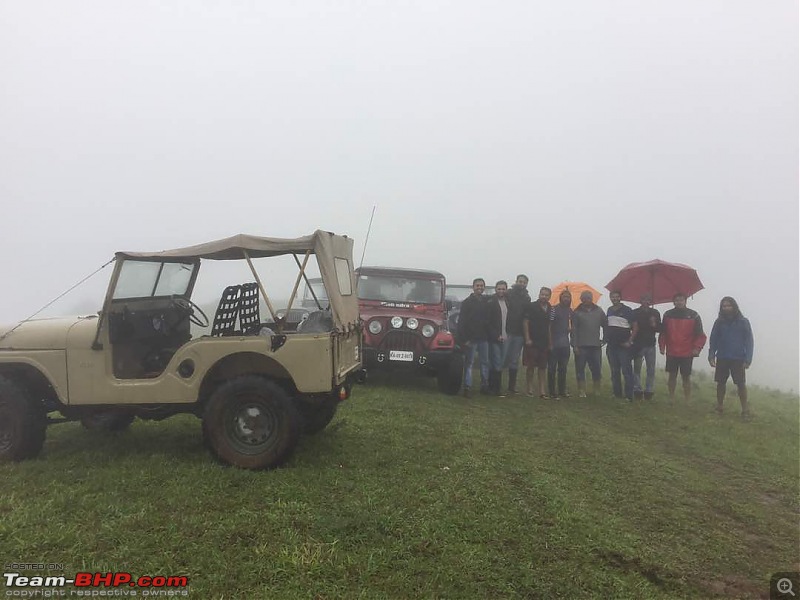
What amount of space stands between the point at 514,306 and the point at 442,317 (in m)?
1.30

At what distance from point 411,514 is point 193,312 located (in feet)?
11.0

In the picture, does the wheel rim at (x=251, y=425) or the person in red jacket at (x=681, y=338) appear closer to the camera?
the wheel rim at (x=251, y=425)

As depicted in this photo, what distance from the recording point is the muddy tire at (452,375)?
28.4 feet

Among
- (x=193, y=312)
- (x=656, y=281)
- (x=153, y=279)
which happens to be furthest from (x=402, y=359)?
(x=656, y=281)

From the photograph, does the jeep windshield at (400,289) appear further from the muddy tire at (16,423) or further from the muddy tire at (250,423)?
the muddy tire at (16,423)

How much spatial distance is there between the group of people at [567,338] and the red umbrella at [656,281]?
4.32 ft

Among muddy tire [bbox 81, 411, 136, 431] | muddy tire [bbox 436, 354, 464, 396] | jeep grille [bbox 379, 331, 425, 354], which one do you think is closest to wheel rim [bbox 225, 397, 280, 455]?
muddy tire [bbox 81, 411, 136, 431]

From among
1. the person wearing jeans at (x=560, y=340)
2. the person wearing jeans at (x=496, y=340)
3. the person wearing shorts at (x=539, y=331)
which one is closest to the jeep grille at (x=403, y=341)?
the person wearing jeans at (x=496, y=340)

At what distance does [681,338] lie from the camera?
9.08 metres

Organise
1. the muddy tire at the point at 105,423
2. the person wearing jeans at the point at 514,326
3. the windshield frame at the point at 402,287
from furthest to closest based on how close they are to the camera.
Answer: the windshield frame at the point at 402,287 → the person wearing jeans at the point at 514,326 → the muddy tire at the point at 105,423

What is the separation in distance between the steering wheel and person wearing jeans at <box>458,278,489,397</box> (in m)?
4.69

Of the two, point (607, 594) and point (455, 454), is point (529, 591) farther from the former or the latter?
point (455, 454)

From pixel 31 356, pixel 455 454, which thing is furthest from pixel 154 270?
pixel 455 454

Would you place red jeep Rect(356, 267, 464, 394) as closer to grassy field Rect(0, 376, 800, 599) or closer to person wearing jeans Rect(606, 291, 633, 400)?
grassy field Rect(0, 376, 800, 599)
